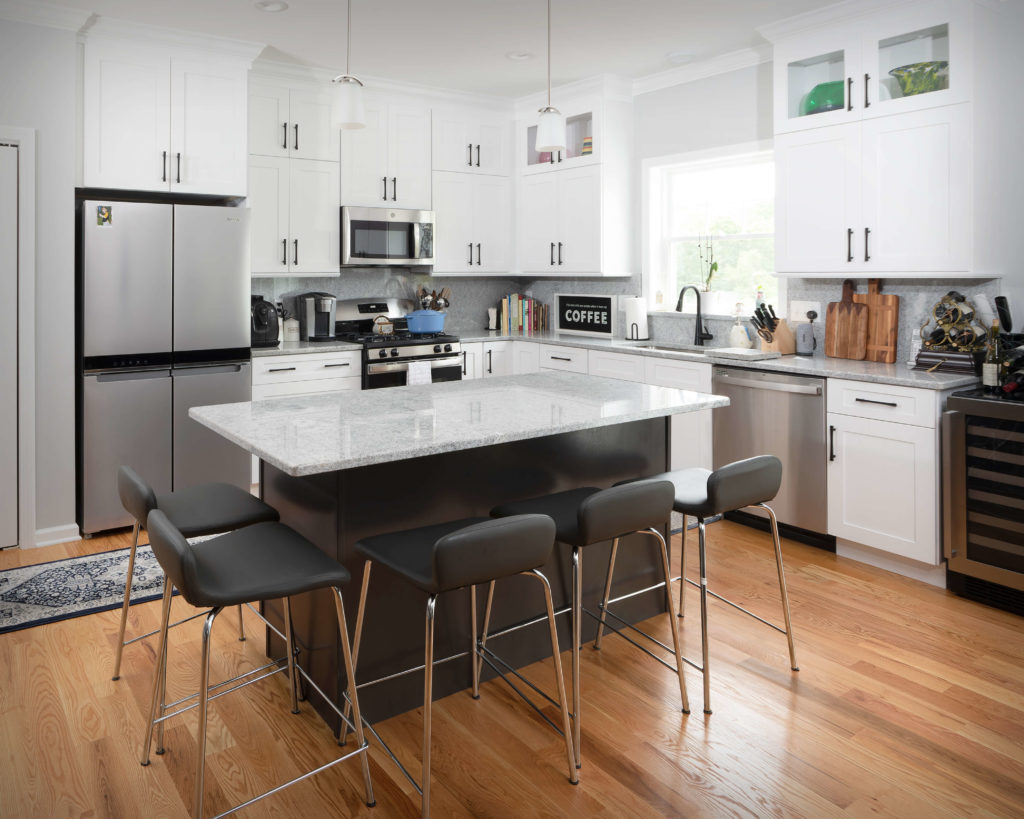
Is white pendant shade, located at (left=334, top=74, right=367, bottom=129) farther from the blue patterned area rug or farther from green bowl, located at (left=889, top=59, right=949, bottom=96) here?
green bowl, located at (left=889, top=59, right=949, bottom=96)

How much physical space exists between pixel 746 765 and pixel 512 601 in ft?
2.97

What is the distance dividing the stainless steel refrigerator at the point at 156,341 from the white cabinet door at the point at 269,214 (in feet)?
1.73

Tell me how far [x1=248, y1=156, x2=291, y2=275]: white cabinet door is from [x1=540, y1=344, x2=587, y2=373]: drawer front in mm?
1858

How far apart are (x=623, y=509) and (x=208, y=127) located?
3581mm

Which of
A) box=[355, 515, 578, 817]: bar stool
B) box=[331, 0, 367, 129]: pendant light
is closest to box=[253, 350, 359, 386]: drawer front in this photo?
box=[331, 0, 367, 129]: pendant light

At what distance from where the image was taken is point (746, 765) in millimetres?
2229

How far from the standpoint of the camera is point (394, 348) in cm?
521

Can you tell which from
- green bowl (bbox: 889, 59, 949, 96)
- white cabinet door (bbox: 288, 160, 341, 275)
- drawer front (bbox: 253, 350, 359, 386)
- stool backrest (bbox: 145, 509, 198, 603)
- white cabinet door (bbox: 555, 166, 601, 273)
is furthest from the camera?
white cabinet door (bbox: 555, 166, 601, 273)

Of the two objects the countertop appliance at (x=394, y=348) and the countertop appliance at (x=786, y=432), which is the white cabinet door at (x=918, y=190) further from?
the countertop appliance at (x=394, y=348)

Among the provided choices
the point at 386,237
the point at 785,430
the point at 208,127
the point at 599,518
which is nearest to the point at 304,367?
the point at 386,237

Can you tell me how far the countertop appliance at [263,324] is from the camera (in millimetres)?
4906

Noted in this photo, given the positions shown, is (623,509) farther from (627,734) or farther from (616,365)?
(616,365)

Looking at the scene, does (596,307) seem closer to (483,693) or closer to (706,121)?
(706,121)

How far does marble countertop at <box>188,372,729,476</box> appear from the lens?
210 cm
